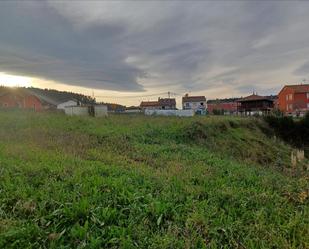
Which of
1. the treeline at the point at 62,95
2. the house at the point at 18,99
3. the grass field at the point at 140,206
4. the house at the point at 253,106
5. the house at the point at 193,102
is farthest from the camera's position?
the house at the point at 193,102

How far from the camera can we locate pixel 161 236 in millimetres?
3580

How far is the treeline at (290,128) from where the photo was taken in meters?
27.8

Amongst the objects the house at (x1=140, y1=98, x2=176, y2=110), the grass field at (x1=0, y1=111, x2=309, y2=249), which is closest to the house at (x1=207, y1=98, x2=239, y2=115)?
the house at (x1=140, y1=98, x2=176, y2=110)

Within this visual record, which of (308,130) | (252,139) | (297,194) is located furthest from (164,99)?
(297,194)

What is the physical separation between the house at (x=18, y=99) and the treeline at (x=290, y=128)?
133 feet

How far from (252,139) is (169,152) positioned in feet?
40.2

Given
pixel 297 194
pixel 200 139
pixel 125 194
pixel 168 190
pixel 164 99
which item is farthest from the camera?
pixel 164 99

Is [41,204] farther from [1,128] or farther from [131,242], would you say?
[1,128]

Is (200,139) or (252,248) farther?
(200,139)

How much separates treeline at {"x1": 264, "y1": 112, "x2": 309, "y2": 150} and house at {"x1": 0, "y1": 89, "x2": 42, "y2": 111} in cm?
4053

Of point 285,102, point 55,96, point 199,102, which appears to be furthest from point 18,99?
point 285,102

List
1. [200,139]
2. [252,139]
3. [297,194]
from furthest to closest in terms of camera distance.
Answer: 1. [252,139]
2. [200,139]
3. [297,194]

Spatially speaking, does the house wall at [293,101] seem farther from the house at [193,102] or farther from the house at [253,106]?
the house at [193,102]

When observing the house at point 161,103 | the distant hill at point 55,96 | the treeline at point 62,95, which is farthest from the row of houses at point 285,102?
the treeline at point 62,95
